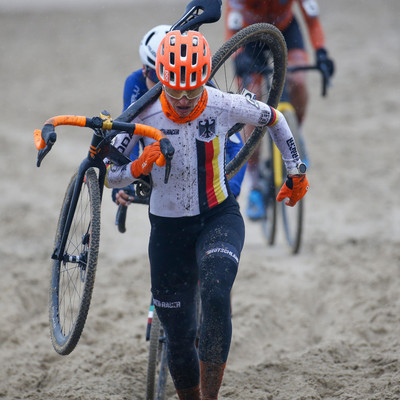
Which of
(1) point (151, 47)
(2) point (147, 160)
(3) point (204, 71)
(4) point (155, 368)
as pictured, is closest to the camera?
(2) point (147, 160)

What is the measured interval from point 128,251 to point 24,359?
8.18 ft

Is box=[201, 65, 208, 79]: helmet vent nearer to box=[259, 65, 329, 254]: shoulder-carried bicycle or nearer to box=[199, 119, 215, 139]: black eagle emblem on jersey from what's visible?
box=[199, 119, 215, 139]: black eagle emblem on jersey

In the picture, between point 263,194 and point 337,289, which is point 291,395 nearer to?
point 337,289

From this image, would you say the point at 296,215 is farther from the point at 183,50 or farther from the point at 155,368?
the point at 183,50

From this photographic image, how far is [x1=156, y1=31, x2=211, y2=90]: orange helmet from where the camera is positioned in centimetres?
339

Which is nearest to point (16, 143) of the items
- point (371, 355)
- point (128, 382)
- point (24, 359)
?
point (24, 359)

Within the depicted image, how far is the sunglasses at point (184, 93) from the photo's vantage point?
3445mm

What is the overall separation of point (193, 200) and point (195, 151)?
283 mm

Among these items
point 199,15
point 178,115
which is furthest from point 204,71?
point 199,15

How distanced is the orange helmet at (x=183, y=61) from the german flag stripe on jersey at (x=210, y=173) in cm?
38

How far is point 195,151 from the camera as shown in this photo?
143 inches

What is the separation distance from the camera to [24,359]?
4941 mm

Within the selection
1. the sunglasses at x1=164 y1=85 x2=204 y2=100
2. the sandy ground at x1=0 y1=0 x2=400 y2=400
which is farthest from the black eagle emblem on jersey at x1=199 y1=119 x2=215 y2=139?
the sandy ground at x1=0 y1=0 x2=400 y2=400

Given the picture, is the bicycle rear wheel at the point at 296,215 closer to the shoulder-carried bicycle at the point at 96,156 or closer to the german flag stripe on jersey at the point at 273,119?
the shoulder-carried bicycle at the point at 96,156
